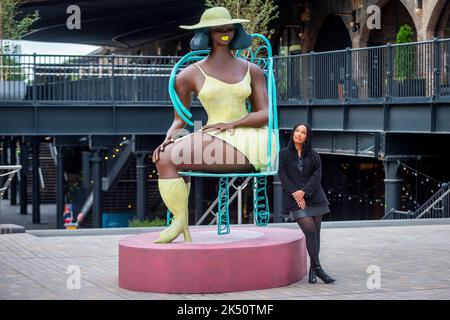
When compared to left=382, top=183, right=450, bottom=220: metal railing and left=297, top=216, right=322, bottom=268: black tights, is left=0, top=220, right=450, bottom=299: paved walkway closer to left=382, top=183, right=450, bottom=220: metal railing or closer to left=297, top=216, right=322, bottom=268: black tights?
left=297, top=216, right=322, bottom=268: black tights

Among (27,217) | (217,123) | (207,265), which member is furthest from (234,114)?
(27,217)

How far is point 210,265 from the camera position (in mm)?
9727

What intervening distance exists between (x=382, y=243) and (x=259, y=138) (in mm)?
4469

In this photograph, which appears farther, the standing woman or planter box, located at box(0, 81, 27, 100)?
planter box, located at box(0, 81, 27, 100)

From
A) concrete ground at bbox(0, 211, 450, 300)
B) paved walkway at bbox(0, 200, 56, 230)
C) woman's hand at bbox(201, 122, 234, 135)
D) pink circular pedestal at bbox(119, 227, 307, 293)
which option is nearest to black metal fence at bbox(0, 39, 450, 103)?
concrete ground at bbox(0, 211, 450, 300)

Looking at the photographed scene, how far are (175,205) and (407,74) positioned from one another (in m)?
12.2

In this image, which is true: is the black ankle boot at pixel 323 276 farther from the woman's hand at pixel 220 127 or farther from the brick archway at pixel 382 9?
the brick archway at pixel 382 9

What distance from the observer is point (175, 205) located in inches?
402

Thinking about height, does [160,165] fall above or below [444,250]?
above

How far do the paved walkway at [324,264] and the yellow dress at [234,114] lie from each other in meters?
1.47

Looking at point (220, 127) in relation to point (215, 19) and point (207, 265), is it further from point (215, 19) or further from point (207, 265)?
point (207, 265)

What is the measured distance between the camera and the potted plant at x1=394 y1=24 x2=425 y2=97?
21156 mm
